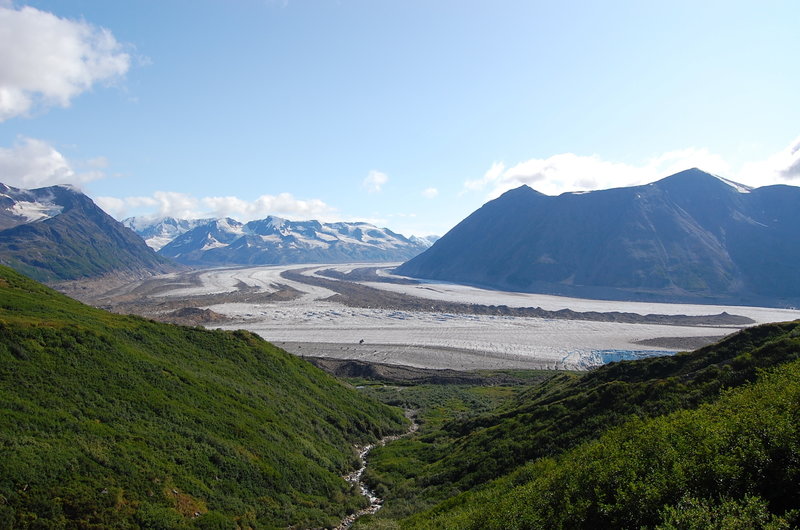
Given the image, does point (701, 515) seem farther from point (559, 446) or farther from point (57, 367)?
point (57, 367)

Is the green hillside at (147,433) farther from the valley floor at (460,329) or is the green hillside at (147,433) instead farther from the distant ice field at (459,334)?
the distant ice field at (459,334)

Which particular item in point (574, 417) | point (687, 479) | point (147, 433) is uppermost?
point (687, 479)

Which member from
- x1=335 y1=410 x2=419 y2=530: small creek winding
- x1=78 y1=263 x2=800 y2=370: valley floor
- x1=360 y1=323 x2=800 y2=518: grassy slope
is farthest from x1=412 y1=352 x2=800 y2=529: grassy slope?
x1=78 y1=263 x2=800 y2=370: valley floor

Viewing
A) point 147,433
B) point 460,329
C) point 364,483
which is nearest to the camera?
point 147,433

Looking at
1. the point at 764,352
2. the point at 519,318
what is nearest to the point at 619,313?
the point at 519,318

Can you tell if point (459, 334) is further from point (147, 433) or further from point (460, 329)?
point (147, 433)

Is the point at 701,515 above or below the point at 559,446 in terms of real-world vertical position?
above

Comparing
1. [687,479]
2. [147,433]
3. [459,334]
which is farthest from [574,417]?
[459,334]
